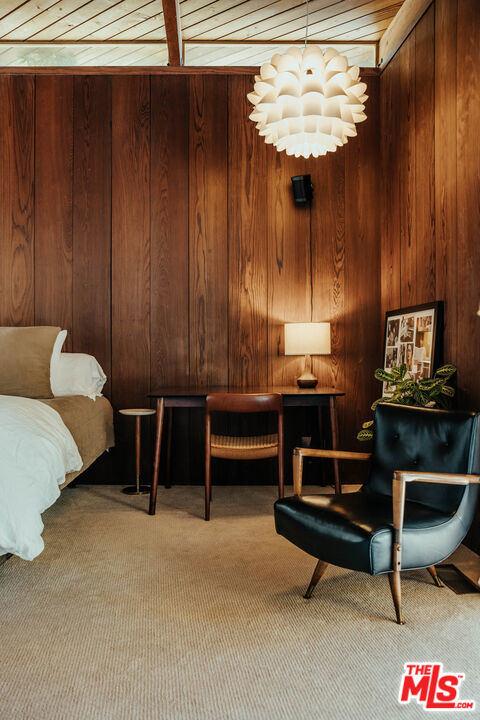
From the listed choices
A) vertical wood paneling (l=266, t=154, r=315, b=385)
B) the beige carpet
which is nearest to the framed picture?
vertical wood paneling (l=266, t=154, r=315, b=385)

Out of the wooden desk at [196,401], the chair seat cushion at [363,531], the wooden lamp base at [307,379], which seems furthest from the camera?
the wooden lamp base at [307,379]

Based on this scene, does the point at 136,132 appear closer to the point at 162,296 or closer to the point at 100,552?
the point at 162,296

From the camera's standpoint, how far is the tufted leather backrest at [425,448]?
2021 mm

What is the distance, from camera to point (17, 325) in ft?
13.3

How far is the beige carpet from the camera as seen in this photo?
1421 mm

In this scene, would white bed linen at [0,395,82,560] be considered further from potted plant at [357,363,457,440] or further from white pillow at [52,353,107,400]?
potted plant at [357,363,457,440]

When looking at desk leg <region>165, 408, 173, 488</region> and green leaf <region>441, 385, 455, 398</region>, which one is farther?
desk leg <region>165, 408, 173, 488</region>

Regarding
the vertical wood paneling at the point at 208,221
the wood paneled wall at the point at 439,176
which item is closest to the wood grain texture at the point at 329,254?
the wood paneled wall at the point at 439,176

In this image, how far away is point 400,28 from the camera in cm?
352

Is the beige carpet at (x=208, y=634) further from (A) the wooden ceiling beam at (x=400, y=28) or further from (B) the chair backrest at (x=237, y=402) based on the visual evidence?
(A) the wooden ceiling beam at (x=400, y=28)

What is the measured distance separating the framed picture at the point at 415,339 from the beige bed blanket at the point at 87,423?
1954 mm

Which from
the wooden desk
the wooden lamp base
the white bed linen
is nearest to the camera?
the white bed linen

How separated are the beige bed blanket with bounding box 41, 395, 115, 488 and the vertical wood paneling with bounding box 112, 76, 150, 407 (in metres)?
0.35

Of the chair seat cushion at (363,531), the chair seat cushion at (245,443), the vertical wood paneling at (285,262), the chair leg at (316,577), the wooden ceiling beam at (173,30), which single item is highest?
the wooden ceiling beam at (173,30)
